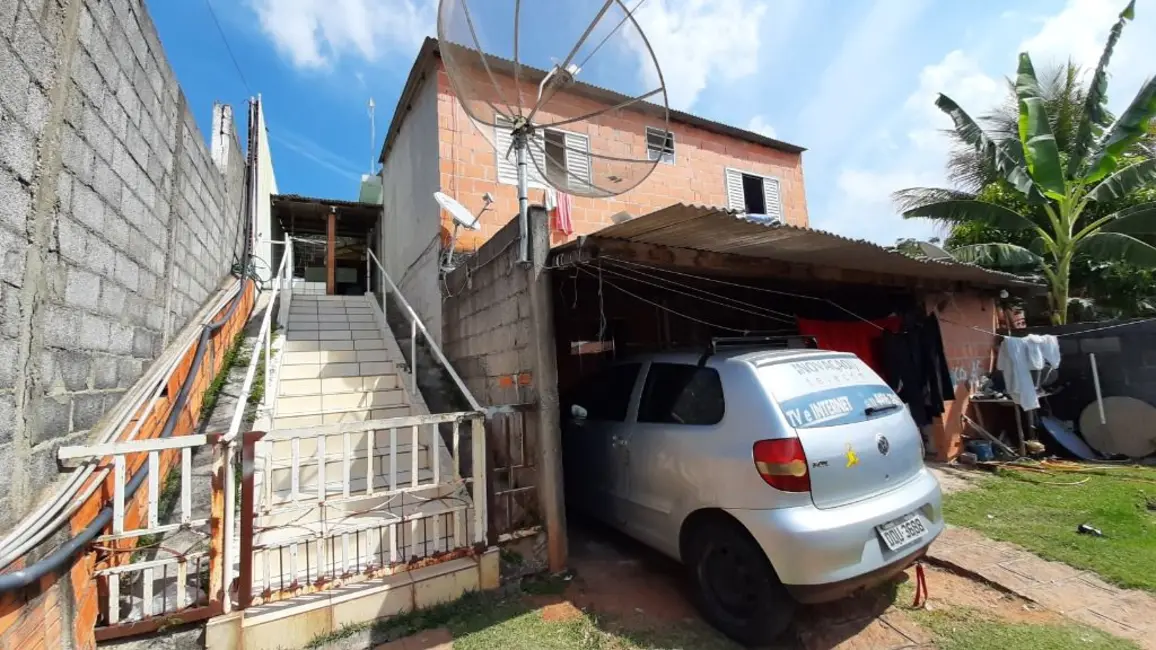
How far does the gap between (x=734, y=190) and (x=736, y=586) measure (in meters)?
8.33

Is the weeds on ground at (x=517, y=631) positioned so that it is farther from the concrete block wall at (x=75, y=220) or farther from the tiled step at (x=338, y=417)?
the tiled step at (x=338, y=417)

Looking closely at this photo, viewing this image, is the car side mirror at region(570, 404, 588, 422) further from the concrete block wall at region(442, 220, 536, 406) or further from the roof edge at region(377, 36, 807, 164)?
the roof edge at region(377, 36, 807, 164)

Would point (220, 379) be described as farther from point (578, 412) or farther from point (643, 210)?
point (643, 210)

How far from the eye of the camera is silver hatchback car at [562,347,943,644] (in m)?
2.65

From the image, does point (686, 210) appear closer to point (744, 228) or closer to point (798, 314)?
point (744, 228)

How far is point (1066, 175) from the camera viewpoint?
782cm

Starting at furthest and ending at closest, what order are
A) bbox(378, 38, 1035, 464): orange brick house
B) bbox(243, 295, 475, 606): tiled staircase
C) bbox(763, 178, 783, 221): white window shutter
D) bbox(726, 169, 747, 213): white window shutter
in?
bbox(763, 178, 783, 221): white window shutter
bbox(726, 169, 747, 213): white window shutter
bbox(378, 38, 1035, 464): orange brick house
bbox(243, 295, 475, 606): tiled staircase

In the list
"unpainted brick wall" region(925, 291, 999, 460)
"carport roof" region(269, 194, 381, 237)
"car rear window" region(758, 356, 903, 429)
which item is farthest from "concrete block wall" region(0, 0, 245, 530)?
"unpainted brick wall" region(925, 291, 999, 460)

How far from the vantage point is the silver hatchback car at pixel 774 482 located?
8.70ft

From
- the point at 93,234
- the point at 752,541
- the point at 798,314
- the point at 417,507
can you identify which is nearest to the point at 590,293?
the point at 798,314

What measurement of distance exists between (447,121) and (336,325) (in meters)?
3.55

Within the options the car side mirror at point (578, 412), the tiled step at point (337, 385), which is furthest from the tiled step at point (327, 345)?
the car side mirror at point (578, 412)

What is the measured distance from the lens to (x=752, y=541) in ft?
9.23

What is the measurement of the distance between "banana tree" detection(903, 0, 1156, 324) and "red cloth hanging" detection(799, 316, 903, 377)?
3.78 metres
